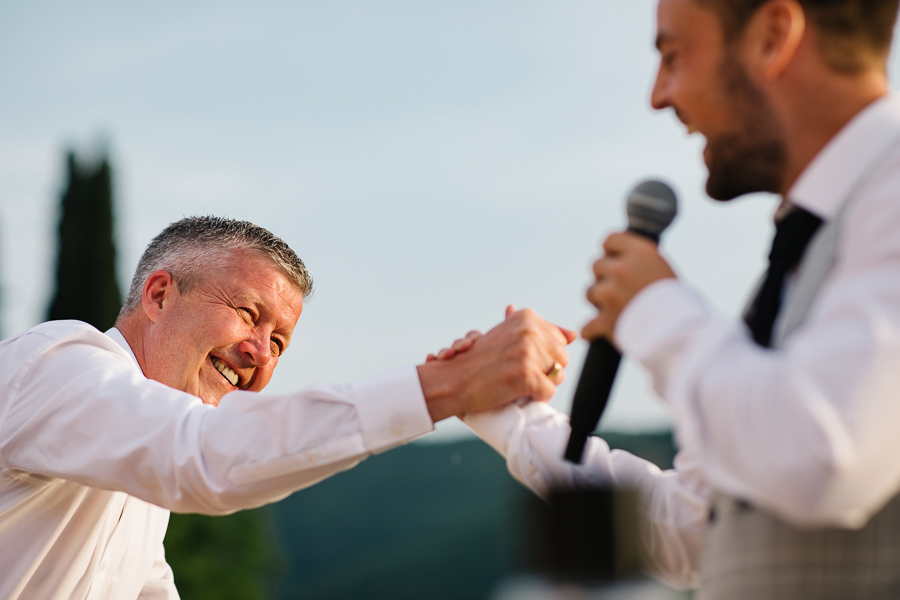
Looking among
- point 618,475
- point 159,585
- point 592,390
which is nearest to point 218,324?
point 159,585

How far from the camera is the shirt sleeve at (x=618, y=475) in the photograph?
8.50 ft

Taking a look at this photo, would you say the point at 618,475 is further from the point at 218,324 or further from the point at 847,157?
the point at 218,324

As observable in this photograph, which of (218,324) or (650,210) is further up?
(650,210)

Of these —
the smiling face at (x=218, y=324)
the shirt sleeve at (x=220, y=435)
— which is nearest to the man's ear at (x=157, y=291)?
the smiling face at (x=218, y=324)

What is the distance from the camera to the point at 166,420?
272cm

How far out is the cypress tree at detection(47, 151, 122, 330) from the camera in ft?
86.2

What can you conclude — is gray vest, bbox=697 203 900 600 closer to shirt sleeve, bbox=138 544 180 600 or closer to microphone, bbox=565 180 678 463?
microphone, bbox=565 180 678 463

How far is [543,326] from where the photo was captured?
9.36 feet

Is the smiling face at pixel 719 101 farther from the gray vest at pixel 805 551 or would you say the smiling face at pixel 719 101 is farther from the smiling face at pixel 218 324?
the smiling face at pixel 218 324

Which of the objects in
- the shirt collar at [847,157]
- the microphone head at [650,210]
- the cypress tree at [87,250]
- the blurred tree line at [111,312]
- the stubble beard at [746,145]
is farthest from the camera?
the cypress tree at [87,250]

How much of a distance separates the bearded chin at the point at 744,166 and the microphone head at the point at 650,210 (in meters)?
0.10

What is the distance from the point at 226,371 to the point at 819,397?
10.7 feet

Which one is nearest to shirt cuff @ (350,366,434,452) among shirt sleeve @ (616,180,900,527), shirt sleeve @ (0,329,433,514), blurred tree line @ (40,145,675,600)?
shirt sleeve @ (0,329,433,514)

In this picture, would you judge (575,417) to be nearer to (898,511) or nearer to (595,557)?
(595,557)
